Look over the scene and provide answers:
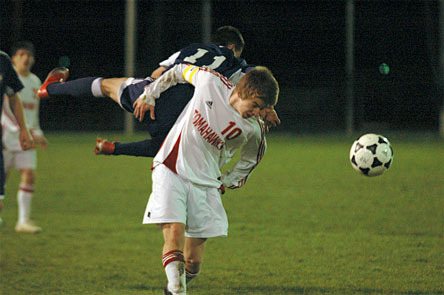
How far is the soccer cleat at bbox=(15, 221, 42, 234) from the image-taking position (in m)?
10.5

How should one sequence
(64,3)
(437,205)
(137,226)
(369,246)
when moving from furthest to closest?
(64,3), (437,205), (137,226), (369,246)

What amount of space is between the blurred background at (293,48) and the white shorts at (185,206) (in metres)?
22.7

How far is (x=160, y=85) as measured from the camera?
5965mm

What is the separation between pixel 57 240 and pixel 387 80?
22242 mm

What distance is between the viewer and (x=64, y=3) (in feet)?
123

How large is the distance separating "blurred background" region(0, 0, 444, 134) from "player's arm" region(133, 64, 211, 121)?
2272cm

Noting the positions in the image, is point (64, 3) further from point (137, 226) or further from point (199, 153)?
point (199, 153)

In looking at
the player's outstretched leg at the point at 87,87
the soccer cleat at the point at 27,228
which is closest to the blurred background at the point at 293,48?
the soccer cleat at the point at 27,228

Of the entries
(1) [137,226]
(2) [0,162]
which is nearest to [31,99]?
(1) [137,226]

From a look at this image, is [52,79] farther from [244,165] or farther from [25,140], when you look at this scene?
[244,165]

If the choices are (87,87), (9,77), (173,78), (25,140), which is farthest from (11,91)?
(173,78)

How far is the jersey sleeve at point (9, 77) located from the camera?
24.2 feet

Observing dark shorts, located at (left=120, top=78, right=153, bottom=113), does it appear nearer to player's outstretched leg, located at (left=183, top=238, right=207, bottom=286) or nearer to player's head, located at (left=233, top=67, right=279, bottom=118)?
player's head, located at (left=233, top=67, right=279, bottom=118)

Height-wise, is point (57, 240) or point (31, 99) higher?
point (31, 99)
